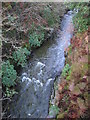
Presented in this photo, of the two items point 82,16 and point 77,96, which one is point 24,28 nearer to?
point 82,16

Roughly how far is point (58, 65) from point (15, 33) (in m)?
2.64

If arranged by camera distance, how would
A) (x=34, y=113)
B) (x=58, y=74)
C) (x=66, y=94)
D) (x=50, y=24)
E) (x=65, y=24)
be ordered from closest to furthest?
(x=66, y=94) → (x=34, y=113) → (x=58, y=74) → (x=50, y=24) → (x=65, y=24)

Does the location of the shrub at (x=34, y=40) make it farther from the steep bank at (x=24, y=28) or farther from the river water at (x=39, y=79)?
the river water at (x=39, y=79)

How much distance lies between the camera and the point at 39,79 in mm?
6734

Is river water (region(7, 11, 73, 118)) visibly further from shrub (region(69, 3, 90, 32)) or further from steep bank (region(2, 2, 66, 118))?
shrub (region(69, 3, 90, 32))

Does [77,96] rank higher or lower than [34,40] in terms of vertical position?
lower

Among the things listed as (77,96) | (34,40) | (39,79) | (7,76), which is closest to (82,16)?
(34,40)

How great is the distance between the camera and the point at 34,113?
17.9 ft

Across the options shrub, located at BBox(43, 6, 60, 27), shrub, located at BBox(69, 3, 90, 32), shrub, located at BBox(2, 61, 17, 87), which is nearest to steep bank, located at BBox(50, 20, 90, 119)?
shrub, located at BBox(69, 3, 90, 32)

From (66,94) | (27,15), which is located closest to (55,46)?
(27,15)

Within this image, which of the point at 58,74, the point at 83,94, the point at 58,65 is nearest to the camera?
the point at 83,94

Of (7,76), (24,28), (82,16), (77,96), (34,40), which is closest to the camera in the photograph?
(77,96)

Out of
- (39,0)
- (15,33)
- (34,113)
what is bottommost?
(34,113)

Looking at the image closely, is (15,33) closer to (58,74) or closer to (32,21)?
(32,21)
